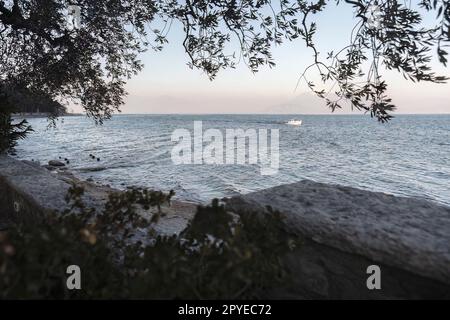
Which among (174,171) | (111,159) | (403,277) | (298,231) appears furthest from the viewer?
(111,159)

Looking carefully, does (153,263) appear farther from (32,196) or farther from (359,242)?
(32,196)

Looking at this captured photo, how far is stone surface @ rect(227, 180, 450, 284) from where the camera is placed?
335cm

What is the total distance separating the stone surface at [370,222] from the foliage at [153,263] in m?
0.48

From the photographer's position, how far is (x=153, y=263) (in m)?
2.97

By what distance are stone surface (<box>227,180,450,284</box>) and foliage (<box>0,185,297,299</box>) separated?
0.48 m

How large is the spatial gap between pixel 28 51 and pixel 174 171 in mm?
21341

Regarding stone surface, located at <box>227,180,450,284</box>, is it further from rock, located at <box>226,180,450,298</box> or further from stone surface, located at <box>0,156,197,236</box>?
stone surface, located at <box>0,156,197,236</box>

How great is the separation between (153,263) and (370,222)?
2308 mm

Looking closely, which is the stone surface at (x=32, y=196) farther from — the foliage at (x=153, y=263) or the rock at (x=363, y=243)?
the rock at (x=363, y=243)

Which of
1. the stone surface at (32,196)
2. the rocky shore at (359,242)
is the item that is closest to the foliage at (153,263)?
the rocky shore at (359,242)

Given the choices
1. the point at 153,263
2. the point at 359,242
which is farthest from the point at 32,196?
the point at 359,242

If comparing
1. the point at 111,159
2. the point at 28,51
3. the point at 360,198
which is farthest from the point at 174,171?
the point at 360,198
